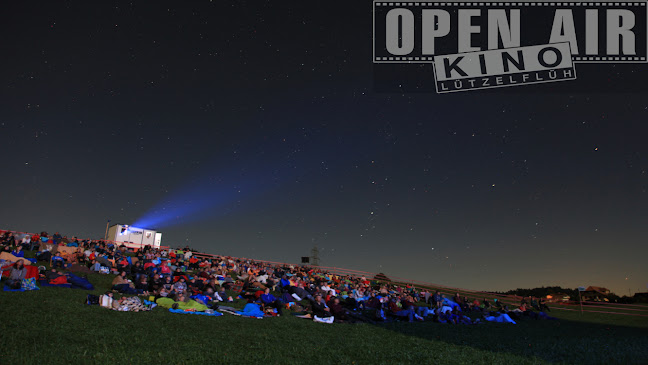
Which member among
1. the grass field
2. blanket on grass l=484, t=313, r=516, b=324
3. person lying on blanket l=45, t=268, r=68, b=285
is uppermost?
person lying on blanket l=45, t=268, r=68, b=285

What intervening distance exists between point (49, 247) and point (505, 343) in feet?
71.3

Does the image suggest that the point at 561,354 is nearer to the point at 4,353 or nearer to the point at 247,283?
the point at 4,353

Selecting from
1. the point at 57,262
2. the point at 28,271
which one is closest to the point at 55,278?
the point at 28,271

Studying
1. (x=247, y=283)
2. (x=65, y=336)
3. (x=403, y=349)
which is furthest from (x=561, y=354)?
(x=247, y=283)

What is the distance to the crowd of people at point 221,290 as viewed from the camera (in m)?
13.4

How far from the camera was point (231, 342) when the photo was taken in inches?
305

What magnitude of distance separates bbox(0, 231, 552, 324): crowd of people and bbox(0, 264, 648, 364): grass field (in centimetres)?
180

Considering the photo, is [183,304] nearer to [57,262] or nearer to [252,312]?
[252,312]

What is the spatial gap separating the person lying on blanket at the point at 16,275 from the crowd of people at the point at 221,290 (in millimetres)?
26

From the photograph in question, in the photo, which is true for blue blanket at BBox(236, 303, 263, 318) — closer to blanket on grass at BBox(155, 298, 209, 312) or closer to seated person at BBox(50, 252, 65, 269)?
blanket on grass at BBox(155, 298, 209, 312)

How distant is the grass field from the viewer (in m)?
6.23

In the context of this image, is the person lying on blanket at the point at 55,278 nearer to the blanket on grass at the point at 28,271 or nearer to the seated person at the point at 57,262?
the blanket on grass at the point at 28,271

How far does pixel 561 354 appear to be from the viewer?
28.0ft

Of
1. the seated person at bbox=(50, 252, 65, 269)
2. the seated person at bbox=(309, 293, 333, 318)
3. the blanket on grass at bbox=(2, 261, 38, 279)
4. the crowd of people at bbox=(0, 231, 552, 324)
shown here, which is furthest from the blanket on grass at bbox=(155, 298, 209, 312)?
the seated person at bbox=(50, 252, 65, 269)
